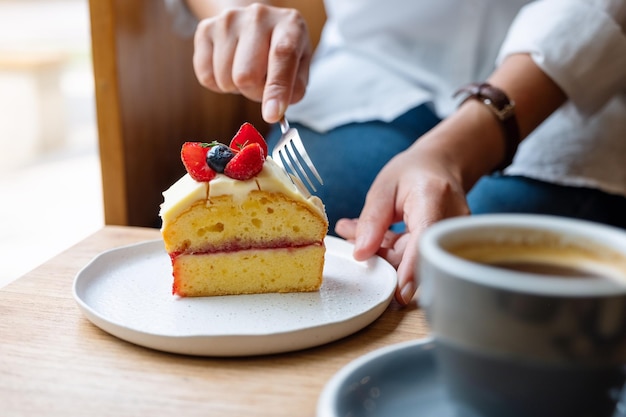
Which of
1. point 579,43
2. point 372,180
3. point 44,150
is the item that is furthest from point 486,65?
point 44,150

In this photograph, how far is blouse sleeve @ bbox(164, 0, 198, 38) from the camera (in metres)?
1.65

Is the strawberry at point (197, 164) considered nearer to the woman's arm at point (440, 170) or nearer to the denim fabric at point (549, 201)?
the woman's arm at point (440, 170)

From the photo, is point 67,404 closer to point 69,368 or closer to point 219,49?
point 69,368

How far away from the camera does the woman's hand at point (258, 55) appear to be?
113cm

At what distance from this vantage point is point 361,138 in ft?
4.68

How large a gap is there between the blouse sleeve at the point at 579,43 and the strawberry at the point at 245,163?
0.64 m

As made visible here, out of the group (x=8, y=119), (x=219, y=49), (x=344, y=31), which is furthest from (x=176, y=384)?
(x=8, y=119)

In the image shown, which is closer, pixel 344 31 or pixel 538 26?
pixel 538 26

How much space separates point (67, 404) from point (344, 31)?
3.83 ft

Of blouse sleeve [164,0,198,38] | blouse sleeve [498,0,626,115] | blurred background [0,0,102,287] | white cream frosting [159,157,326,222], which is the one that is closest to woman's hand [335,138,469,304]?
white cream frosting [159,157,326,222]

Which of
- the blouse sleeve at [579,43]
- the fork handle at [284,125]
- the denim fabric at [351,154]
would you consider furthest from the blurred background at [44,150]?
the blouse sleeve at [579,43]

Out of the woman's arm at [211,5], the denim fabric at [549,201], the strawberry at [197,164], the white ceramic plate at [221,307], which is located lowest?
the denim fabric at [549,201]

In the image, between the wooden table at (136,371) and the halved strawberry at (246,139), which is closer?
the wooden table at (136,371)

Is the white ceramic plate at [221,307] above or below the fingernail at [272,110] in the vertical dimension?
below
